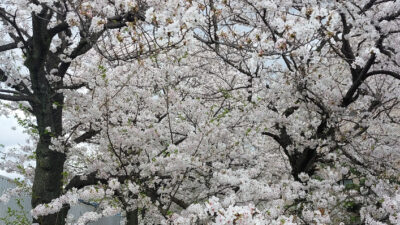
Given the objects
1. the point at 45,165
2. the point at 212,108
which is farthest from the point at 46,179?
the point at 212,108

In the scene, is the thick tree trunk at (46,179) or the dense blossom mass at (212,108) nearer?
the dense blossom mass at (212,108)

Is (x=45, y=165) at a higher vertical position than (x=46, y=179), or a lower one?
higher

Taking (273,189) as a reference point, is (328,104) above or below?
above

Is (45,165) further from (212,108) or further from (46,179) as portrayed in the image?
(212,108)

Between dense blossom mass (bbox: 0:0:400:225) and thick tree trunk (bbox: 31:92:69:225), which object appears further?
thick tree trunk (bbox: 31:92:69:225)

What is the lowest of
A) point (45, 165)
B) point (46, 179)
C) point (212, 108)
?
point (46, 179)

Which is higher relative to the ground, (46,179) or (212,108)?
(212,108)

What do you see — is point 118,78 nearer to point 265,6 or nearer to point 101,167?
point 101,167

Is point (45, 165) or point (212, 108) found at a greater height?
point (212, 108)

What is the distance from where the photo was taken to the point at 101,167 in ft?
23.5

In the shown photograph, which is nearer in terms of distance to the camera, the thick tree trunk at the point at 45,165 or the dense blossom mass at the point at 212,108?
the dense blossom mass at the point at 212,108

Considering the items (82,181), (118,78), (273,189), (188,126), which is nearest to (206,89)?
(118,78)

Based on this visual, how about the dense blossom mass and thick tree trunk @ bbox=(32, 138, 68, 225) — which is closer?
the dense blossom mass

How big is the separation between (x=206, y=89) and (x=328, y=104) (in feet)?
21.3
